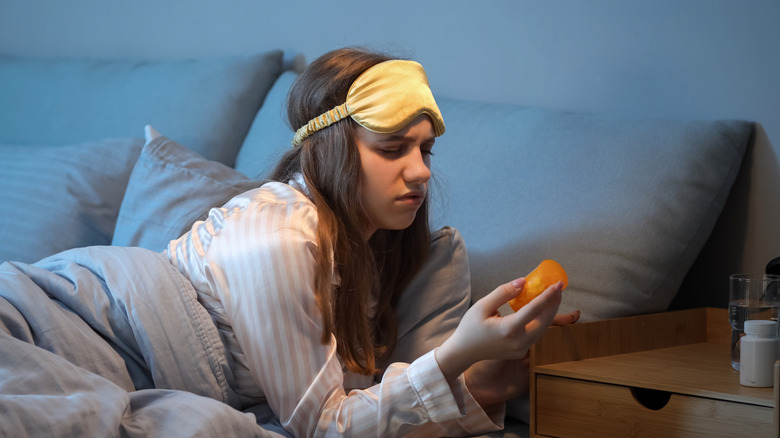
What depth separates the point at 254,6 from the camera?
2.02m

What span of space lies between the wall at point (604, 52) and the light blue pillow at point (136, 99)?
0.16 metres

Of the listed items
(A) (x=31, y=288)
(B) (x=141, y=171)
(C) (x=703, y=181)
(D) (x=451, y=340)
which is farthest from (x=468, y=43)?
(A) (x=31, y=288)

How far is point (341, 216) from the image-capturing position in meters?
1.14

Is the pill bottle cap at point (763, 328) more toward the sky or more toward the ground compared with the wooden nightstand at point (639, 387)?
more toward the sky

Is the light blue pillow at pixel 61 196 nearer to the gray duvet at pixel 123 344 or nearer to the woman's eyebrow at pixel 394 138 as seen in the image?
the gray duvet at pixel 123 344

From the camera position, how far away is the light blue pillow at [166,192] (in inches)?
58.9

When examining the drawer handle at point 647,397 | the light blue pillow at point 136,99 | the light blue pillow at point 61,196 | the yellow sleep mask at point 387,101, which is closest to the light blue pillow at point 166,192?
the light blue pillow at point 61,196

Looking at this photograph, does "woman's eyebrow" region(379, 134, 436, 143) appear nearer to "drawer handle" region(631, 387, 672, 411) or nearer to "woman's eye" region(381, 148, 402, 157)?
"woman's eye" region(381, 148, 402, 157)

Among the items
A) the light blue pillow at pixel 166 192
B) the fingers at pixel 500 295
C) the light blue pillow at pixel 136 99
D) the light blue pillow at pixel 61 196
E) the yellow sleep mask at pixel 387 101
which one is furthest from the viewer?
the light blue pillow at pixel 136 99

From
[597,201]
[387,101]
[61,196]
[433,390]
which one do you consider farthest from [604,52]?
[61,196]

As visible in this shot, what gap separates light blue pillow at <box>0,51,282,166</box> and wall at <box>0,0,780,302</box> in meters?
0.16

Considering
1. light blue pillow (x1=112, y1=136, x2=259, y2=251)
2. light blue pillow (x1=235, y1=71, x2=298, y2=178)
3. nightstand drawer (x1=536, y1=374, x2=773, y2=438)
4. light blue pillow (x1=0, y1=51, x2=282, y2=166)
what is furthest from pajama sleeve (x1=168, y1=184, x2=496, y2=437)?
light blue pillow (x1=0, y1=51, x2=282, y2=166)

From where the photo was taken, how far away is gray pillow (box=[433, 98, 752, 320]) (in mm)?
1262

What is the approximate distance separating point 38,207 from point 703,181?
1.25 meters
